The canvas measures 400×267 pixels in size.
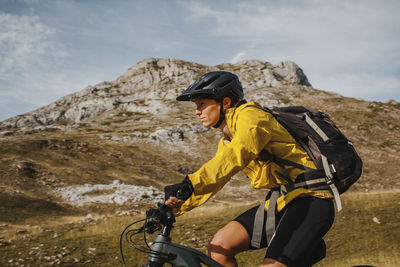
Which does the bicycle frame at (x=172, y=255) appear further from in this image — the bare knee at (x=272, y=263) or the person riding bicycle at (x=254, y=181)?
the bare knee at (x=272, y=263)

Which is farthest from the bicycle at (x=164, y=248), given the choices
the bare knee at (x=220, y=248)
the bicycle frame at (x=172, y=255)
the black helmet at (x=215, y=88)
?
the black helmet at (x=215, y=88)

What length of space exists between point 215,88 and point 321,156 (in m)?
1.65

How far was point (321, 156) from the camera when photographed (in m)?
3.47

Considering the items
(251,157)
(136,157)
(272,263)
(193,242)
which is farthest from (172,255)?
(136,157)

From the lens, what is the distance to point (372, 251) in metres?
8.92

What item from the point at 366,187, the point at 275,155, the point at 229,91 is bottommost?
the point at 366,187

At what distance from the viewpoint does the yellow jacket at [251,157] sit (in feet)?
9.50

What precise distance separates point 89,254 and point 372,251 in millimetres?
9318

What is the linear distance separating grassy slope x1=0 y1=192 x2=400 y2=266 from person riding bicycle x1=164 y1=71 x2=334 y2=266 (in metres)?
5.52

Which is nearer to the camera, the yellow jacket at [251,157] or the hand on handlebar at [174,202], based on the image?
the hand on handlebar at [174,202]

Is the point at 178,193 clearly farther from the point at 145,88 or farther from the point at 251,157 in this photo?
the point at 145,88

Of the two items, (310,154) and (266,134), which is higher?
(266,134)

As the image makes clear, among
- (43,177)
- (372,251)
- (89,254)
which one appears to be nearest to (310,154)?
(372,251)

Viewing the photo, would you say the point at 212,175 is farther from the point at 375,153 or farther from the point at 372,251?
the point at 375,153
